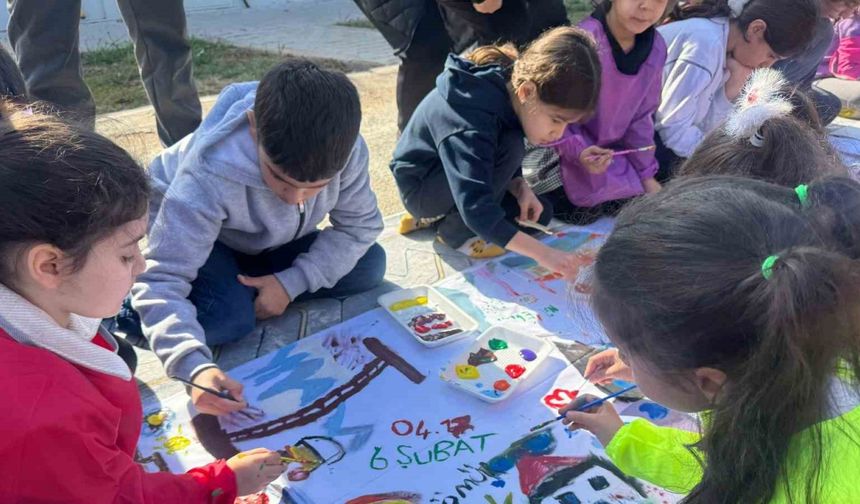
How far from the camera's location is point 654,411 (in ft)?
4.42

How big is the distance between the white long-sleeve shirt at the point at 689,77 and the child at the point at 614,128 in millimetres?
129

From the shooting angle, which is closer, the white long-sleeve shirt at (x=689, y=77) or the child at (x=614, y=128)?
the child at (x=614, y=128)

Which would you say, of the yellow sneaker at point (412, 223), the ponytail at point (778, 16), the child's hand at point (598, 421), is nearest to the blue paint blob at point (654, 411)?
the child's hand at point (598, 421)

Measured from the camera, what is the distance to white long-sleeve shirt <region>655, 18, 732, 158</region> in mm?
2266

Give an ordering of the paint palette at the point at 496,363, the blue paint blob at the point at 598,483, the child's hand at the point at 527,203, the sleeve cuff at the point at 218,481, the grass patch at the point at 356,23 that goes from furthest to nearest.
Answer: the grass patch at the point at 356,23 < the child's hand at the point at 527,203 < the paint palette at the point at 496,363 < the blue paint blob at the point at 598,483 < the sleeve cuff at the point at 218,481

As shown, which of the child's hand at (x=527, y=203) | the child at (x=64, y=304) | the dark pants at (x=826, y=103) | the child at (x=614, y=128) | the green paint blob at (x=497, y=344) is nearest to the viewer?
the child at (x=64, y=304)

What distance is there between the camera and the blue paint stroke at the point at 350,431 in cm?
129

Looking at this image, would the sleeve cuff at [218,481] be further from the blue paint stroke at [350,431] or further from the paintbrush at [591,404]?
the paintbrush at [591,404]

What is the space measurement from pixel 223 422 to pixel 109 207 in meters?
0.53

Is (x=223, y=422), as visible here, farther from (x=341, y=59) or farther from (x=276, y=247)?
(x=341, y=59)

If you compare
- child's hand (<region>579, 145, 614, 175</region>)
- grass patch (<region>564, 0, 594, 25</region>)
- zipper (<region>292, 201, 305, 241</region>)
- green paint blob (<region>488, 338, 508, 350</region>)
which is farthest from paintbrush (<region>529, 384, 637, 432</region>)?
grass patch (<region>564, 0, 594, 25</region>)

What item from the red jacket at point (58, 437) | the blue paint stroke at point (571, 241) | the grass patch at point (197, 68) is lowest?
the grass patch at point (197, 68)

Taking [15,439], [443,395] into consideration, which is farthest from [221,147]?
[15,439]

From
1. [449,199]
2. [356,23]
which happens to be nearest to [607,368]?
[449,199]
